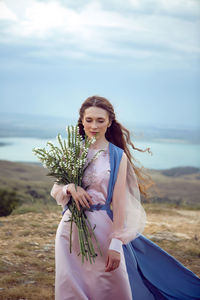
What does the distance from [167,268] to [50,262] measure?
188 cm

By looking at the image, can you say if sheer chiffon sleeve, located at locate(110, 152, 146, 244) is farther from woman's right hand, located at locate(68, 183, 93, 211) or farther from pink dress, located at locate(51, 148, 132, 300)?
woman's right hand, located at locate(68, 183, 93, 211)

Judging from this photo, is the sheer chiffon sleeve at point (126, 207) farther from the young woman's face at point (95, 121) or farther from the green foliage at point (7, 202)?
the green foliage at point (7, 202)

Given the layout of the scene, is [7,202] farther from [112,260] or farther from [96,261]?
[112,260]

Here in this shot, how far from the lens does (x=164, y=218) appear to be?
8289 mm

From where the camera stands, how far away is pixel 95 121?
126 inches

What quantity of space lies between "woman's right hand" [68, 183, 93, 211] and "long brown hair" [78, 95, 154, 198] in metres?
0.65

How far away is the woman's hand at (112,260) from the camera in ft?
9.66

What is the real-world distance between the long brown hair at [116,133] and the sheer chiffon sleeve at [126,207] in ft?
0.61

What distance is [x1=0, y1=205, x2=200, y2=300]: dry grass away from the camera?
14.3 feet

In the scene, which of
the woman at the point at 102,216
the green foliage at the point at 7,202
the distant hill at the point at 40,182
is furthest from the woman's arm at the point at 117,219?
the distant hill at the point at 40,182

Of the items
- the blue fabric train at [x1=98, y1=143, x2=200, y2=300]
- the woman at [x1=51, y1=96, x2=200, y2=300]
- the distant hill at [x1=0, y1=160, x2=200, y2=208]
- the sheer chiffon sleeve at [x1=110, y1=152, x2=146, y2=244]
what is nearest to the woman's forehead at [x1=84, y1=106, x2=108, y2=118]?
the woman at [x1=51, y1=96, x2=200, y2=300]

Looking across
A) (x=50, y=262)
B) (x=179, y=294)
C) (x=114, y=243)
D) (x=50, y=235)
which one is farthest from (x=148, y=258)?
(x=50, y=235)

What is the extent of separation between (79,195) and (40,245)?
3.18 metres

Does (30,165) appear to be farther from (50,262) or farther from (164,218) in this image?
(50,262)
